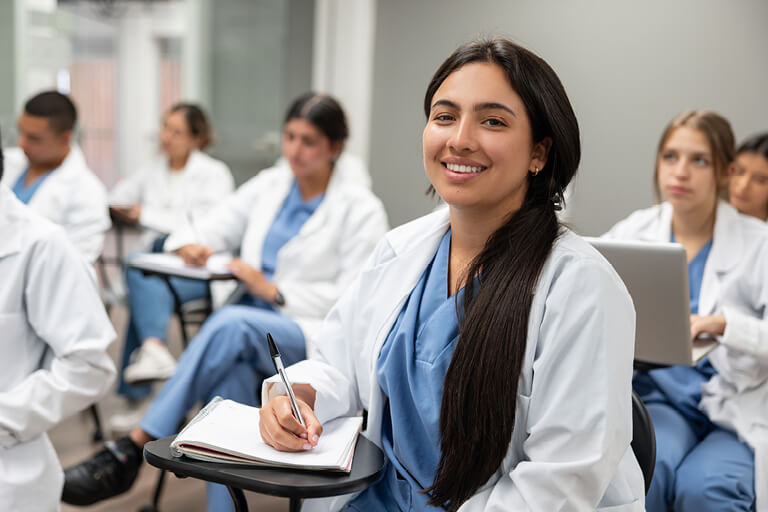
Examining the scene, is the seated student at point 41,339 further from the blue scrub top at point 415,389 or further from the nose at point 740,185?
the nose at point 740,185

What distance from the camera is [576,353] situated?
1007mm

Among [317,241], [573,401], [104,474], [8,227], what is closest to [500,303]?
[573,401]

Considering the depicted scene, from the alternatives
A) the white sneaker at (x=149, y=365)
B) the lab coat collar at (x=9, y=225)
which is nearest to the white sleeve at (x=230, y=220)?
the white sneaker at (x=149, y=365)

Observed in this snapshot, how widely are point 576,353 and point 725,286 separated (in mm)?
1066

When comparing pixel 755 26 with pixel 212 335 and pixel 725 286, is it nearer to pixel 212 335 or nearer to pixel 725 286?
pixel 725 286

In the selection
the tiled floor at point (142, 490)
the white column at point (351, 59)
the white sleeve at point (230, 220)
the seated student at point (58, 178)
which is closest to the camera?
the tiled floor at point (142, 490)

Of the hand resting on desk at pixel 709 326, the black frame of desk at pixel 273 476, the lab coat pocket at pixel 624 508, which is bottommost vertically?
the lab coat pocket at pixel 624 508

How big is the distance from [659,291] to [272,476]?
98cm

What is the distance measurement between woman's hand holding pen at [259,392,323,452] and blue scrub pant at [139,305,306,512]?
3.03 ft

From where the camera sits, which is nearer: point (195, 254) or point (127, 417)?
point (195, 254)

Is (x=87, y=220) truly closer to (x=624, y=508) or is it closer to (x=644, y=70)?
(x=644, y=70)

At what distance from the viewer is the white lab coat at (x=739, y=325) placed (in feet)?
5.57

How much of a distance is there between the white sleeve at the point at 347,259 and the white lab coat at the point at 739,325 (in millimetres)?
904

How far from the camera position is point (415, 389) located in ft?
3.82
